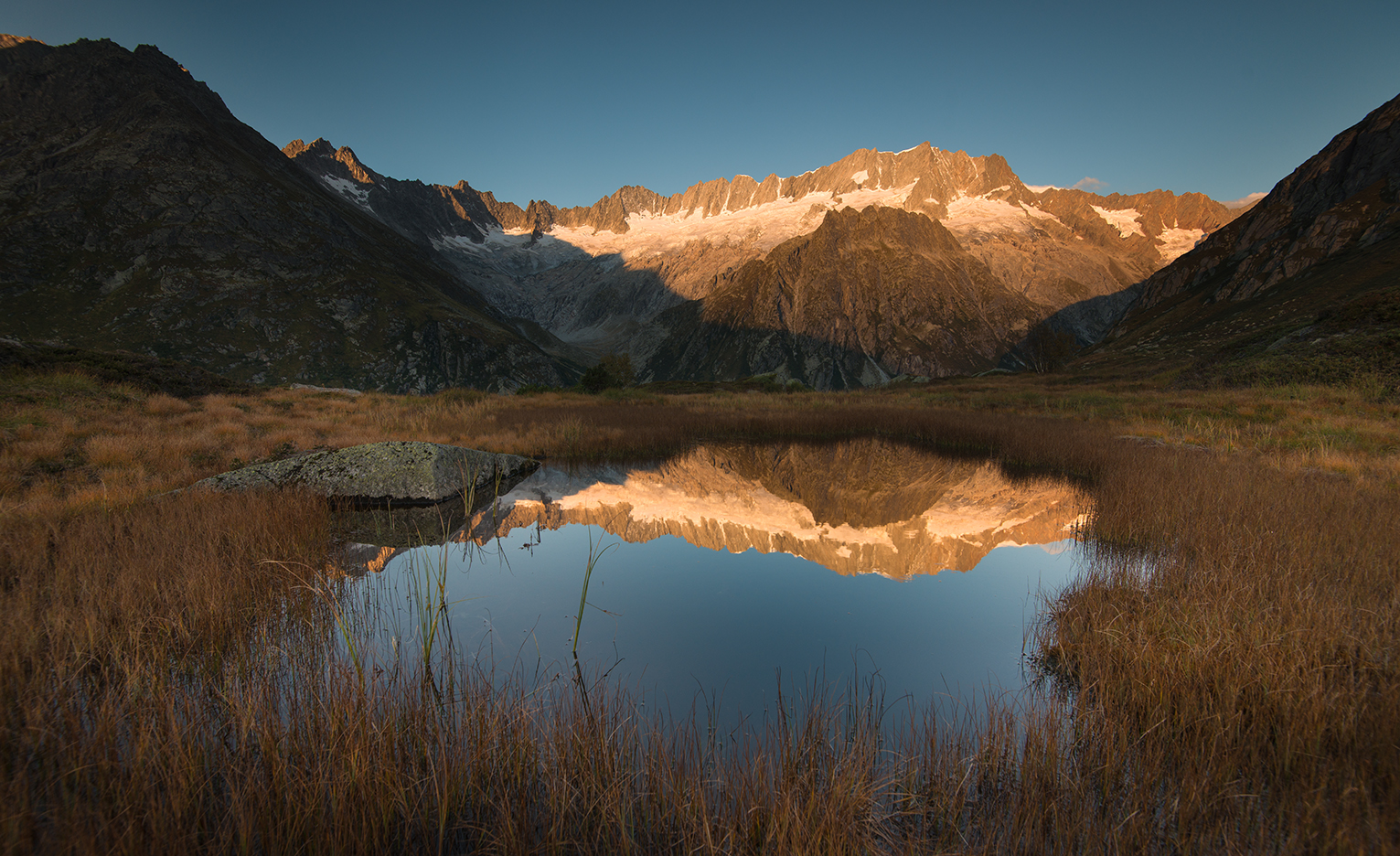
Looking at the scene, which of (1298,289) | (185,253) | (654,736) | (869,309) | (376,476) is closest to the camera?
(654,736)

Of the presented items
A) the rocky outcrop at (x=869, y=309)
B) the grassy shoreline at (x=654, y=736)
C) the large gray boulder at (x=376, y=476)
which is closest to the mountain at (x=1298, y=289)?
the grassy shoreline at (x=654, y=736)

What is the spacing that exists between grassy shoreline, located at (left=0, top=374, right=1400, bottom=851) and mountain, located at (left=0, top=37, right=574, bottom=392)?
11794 centimetres

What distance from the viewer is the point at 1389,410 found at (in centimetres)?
1819

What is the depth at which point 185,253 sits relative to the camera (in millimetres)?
107125

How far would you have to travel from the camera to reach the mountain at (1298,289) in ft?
96.5

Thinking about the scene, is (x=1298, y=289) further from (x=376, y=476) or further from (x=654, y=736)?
(x=654, y=736)

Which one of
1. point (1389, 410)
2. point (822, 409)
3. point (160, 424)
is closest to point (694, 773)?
point (160, 424)

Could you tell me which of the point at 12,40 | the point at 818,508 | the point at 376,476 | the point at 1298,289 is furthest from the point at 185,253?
the point at 1298,289

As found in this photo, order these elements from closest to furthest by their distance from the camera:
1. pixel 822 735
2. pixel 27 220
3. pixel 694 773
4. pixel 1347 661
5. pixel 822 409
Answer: pixel 694 773 < pixel 822 735 < pixel 1347 661 < pixel 822 409 < pixel 27 220

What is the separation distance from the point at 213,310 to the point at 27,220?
34084mm

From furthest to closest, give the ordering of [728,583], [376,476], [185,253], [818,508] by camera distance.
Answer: [185,253] < [818,508] < [376,476] < [728,583]

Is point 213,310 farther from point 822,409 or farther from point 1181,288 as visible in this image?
point 1181,288

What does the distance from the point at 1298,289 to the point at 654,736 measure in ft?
322

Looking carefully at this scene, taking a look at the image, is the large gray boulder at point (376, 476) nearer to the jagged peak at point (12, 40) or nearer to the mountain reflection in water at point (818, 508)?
the mountain reflection in water at point (818, 508)
